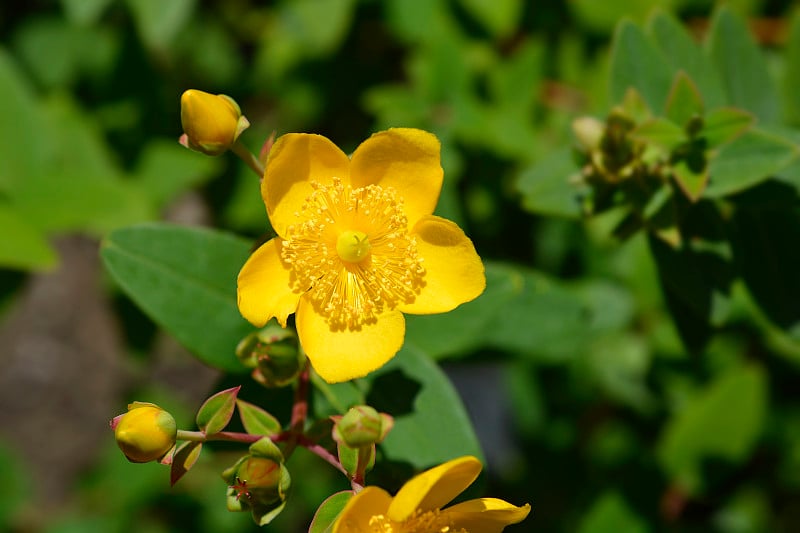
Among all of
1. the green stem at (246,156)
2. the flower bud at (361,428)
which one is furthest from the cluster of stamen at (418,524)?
the green stem at (246,156)

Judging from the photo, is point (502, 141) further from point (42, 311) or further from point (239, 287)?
point (42, 311)

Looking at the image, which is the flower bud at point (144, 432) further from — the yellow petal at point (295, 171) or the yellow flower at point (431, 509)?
the yellow petal at point (295, 171)

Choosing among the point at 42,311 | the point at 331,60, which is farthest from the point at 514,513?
the point at 42,311

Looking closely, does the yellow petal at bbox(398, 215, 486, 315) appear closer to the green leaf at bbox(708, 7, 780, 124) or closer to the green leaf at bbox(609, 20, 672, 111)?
the green leaf at bbox(609, 20, 672, 111)

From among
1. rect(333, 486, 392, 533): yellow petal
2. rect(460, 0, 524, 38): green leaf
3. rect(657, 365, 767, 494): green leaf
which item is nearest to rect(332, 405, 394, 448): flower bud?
rect(333, 486, 392, 533): yellow petal

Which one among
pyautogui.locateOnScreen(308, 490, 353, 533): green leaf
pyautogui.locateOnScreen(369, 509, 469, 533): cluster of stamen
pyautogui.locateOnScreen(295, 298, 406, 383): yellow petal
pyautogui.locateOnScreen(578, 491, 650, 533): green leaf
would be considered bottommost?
pyautogui.locateOnScreen(578, 491, 650, 533): green leaf
